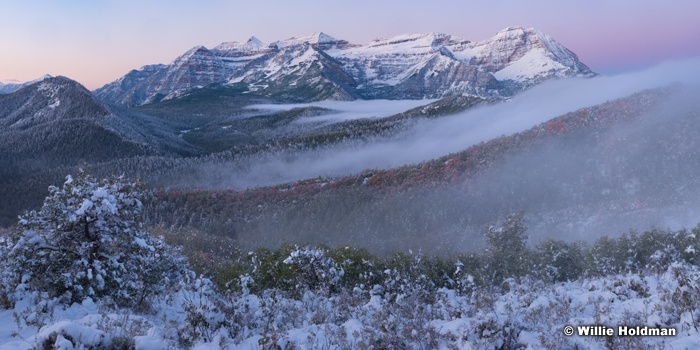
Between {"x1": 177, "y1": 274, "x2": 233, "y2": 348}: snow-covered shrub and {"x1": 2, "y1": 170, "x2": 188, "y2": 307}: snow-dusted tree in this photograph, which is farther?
{"x1": 2, "y1": 170, "x2": 188, "y2": 307}: snow-dusted tree

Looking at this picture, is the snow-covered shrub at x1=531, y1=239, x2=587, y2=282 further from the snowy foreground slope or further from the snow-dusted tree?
the snow-dusted tree

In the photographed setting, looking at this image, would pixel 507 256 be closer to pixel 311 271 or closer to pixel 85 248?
pixel 311 271

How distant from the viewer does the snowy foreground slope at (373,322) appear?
6352 mm

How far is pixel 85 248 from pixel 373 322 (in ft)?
22.0

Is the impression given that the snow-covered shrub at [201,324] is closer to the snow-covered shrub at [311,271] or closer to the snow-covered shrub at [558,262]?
the snow-covered shrub at [311,271]

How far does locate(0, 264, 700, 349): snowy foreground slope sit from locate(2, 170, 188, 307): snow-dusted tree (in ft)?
2.07

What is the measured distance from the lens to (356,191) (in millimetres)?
55875

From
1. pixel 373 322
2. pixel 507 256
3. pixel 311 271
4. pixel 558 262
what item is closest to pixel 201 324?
pixel 373 322

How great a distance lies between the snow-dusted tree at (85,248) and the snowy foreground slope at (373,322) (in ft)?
2.07

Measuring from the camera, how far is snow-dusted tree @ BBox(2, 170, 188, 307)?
9.75 metres

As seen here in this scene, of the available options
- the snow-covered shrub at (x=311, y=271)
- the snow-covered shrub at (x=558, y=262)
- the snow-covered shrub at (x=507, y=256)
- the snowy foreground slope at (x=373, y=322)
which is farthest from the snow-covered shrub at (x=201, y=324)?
the snow-covered shrub at (x=558, y=262)

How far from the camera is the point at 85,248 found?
1033 cm

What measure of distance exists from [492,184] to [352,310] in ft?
135

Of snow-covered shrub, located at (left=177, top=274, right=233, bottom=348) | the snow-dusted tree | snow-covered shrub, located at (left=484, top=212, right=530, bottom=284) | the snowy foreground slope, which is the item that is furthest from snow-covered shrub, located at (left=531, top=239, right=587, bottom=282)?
the snow-dusted tree
